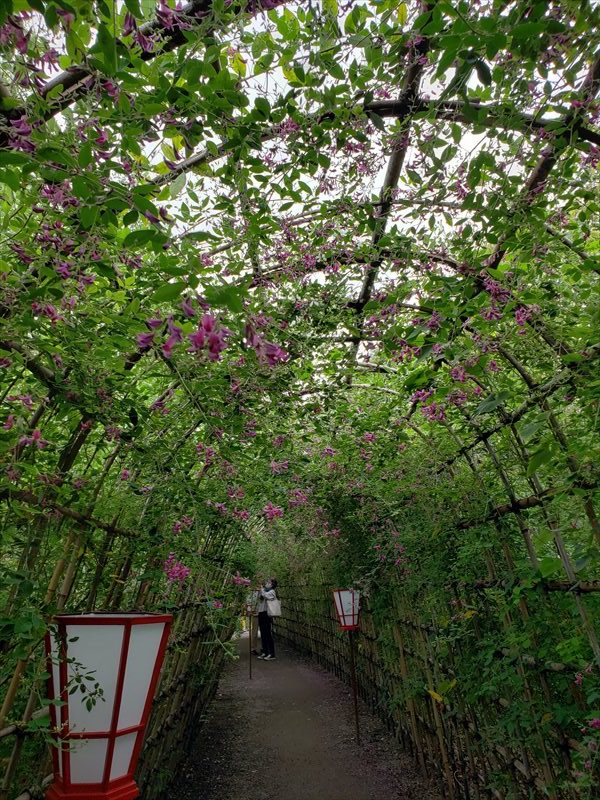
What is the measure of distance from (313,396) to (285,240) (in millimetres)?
1015

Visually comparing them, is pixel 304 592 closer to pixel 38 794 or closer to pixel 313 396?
pixel 313 396

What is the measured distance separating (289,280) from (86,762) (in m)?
1.72

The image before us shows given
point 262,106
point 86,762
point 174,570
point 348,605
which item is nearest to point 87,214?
point 262,106

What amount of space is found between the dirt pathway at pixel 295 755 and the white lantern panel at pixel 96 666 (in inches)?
103

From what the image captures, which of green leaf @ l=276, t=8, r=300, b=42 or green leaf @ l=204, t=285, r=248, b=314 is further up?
green leaf @ l=276, t=8, r=300, b=42

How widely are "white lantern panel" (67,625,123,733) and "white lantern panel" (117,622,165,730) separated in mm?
26

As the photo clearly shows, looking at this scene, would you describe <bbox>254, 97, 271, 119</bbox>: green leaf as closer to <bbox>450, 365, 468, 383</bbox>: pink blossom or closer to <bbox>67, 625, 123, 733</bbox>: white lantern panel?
<bbox>450, 365, 468, 383</bbox>: pink blossom

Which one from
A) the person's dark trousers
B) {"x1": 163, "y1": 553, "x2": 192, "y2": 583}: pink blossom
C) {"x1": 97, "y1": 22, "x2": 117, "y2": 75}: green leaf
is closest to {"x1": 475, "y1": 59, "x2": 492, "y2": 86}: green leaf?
{"x1": 97, "y1": 22, "x2": 117, "y2": 75}: green leaf

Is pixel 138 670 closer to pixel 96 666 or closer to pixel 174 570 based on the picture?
pixel 96 666

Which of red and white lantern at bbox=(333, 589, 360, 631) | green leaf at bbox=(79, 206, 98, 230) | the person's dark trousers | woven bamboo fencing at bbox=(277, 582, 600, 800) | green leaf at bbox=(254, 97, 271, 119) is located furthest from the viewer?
the person's dark trousers

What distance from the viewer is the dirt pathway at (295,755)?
339 centimetres

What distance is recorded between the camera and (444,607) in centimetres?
274

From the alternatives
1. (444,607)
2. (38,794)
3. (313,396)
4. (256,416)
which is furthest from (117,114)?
(444,607)

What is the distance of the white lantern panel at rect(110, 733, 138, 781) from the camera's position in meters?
1.01
